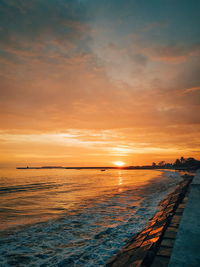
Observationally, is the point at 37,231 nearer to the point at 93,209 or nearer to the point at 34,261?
→ the point at 34,261

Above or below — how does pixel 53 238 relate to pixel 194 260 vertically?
below

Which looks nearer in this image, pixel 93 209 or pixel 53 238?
pixel 53 238

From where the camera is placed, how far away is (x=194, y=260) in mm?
3396

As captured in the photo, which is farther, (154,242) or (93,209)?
(93,209)

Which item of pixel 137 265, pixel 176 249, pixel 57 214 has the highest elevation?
pixel 176 249

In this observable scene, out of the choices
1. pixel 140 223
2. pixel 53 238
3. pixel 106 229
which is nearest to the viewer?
pixel 53 238

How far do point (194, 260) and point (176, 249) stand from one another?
0.46 m

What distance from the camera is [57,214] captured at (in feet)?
38.0

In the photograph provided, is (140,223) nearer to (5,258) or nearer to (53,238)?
(53,238)

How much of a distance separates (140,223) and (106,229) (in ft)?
6.05

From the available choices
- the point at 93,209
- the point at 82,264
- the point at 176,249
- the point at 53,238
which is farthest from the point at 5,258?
the point at 93,209

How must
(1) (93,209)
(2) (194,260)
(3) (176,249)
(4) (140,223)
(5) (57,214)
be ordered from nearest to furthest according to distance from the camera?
1. (2) (194,260)
2. (3) (176,249)
3. (4) (140,223)
4. (5) (57,214)
5. (1) (93,209)

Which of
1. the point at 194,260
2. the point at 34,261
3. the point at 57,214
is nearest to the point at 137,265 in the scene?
the point at 194,260

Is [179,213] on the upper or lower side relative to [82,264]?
upper
